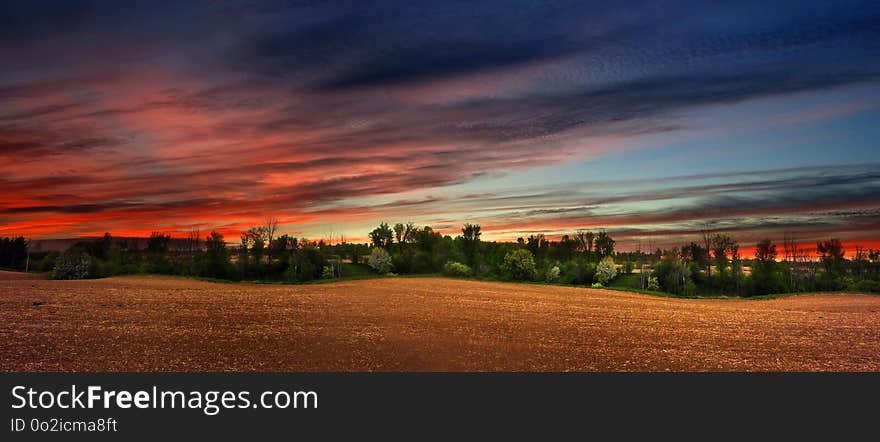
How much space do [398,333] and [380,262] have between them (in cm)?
3390

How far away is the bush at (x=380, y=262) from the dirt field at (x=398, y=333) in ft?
60.0

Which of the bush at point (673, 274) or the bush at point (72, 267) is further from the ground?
the bush at point (72, 267)

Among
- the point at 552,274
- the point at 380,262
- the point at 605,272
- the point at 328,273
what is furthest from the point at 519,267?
the point at 328,273

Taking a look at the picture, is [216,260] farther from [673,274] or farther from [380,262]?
[673,274]

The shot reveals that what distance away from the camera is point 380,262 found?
5356 centimetres

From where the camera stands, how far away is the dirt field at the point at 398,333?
50.4ft

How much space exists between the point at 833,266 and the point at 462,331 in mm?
72681

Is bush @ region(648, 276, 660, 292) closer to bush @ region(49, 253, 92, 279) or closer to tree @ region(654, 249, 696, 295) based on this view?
tree @ region(654, 249, 696, 295)

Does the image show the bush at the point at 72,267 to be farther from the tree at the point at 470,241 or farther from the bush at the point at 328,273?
the tree at the point at 470,241

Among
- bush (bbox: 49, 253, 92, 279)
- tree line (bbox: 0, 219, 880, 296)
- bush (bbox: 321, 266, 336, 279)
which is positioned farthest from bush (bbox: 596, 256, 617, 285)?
bush (bbox: 49, 253, 92, 279)

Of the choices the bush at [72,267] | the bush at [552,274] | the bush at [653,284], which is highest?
the bush at [72,267]

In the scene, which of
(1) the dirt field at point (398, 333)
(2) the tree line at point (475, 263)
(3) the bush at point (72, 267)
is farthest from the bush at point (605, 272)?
(3) the bush at point (72, 267)

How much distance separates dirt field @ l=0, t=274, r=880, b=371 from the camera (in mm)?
15359

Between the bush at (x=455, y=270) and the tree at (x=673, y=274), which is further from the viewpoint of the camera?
the tree at (x=673, y=274)
